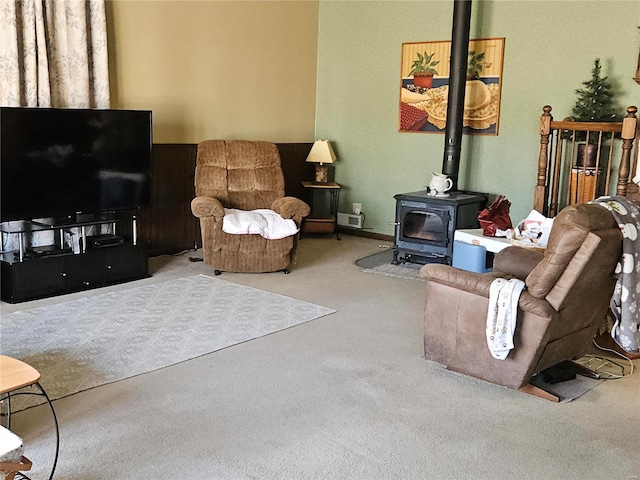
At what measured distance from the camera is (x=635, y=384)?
332 cm

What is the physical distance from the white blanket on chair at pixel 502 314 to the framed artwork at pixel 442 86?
138 inches

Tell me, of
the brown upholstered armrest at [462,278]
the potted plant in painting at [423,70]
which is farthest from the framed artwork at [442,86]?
the brown upholstered armrest at [462,278]

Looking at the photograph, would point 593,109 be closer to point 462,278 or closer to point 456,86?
point 456,86

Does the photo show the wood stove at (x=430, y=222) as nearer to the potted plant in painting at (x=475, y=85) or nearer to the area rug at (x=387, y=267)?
the area rug at (x=387, y=267)

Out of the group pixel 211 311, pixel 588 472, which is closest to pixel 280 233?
pixel 211 311

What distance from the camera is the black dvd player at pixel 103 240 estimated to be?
4938 mm

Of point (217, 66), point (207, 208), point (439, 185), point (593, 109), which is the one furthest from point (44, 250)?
point (593, 109)

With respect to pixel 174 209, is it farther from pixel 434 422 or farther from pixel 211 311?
pixel 434 422

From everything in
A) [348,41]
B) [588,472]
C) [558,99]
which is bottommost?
[588,472]

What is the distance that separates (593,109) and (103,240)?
399cm

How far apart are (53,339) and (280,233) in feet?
6.53

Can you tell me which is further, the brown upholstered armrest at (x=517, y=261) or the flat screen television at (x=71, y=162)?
the flat screen television at (x=71, y=162)

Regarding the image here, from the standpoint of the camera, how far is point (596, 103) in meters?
5.22

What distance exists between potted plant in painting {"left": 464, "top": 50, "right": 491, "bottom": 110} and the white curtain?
3.31 metres
